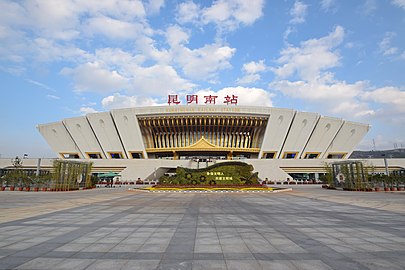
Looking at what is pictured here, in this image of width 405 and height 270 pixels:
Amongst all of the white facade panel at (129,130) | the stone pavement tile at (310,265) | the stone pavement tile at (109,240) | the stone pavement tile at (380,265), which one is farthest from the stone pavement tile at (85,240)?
the white facade panel at (129,130)

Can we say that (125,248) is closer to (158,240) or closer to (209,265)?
(158,240)

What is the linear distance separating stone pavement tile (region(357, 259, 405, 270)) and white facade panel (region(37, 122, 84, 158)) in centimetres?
6304

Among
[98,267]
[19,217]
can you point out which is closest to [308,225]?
[98,267]

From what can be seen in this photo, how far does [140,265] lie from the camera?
4652 millimetres

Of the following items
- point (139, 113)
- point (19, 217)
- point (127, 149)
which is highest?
point (139, 113)

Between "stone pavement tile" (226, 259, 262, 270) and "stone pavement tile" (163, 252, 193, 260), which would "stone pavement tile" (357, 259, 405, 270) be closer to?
"stone pavement tile" (226, 259, 262, 270)

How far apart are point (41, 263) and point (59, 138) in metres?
62.9

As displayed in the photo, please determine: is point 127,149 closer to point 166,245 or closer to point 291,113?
point 291,113

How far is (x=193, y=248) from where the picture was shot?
5.78 m

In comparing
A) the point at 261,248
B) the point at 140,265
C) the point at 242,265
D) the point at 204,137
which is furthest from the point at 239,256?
the point at 204,137

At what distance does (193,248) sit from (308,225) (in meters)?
4.94

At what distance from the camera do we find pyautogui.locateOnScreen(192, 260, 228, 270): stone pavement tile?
14.8 feet

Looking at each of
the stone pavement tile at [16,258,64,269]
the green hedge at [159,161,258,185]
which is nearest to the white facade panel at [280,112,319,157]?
the green hedge at [159,161,258,185]

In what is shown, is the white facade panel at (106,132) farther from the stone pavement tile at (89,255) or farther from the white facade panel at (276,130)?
the stone pavement tile at (89,255)
